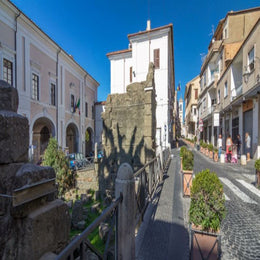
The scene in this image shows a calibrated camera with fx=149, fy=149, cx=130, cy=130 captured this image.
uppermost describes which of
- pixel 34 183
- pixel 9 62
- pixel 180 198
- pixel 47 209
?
pixel 9 62

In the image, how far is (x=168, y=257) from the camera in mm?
2525

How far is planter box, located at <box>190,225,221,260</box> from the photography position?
225 centimetres

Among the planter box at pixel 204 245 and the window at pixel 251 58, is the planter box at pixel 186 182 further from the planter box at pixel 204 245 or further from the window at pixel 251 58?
the window at pixel 251 58

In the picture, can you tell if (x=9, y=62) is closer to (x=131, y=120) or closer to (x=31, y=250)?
(x=131, y=120)

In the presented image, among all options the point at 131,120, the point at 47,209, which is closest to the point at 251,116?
the point at 131,120

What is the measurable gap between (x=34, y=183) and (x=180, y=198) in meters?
4.76

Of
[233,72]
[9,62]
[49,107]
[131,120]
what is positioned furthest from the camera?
[49,107]

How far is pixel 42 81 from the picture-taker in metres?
14.4

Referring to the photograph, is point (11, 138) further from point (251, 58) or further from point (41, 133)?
point (41, 133)

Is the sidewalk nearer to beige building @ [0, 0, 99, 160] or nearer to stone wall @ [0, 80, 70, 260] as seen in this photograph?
stone wall @ [0, 80, 70, 260]

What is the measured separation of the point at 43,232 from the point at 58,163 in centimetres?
1032

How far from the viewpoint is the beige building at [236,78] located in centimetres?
1029

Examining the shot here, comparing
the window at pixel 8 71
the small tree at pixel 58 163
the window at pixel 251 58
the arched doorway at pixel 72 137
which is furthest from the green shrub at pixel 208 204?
the arched doorway at pixel 72 137

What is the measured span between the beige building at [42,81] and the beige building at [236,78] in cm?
1623
